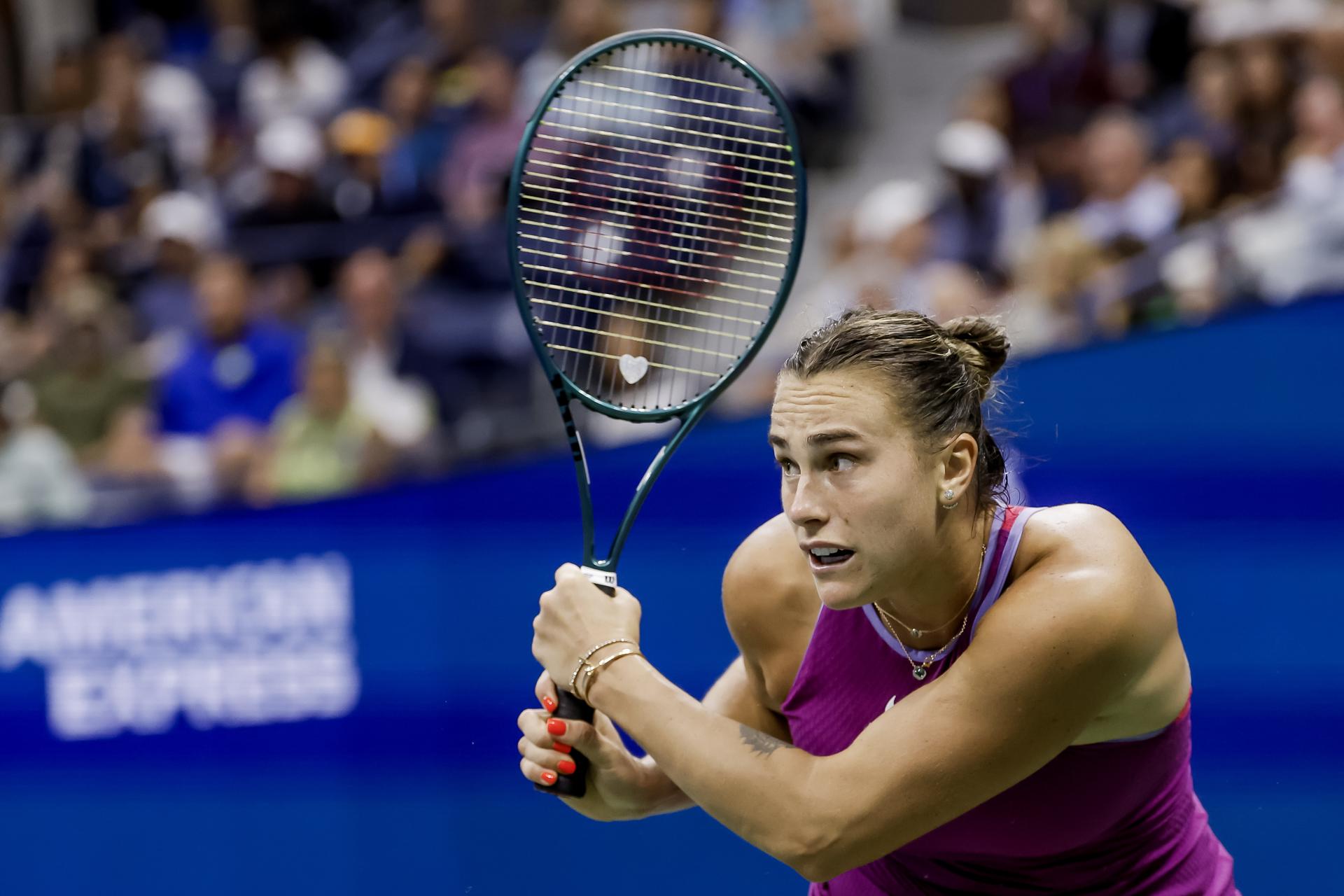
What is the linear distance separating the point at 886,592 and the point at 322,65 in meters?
7.21

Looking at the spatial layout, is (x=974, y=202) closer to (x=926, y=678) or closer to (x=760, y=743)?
(x=926, y=678)

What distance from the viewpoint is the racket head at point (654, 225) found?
2627mm

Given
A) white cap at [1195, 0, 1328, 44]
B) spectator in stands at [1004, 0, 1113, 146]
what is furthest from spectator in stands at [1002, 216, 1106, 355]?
white cap at [1195, 0, 1328, 44]

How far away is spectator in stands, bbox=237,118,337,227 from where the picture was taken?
7.20m

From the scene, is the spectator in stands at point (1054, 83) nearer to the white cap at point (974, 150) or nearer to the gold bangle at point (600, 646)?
the white cap at point (974, 150)

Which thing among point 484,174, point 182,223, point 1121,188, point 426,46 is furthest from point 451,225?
point 1121,188

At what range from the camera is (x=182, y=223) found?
745cm

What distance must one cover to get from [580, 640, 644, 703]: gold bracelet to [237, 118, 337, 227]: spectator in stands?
17.1 ft

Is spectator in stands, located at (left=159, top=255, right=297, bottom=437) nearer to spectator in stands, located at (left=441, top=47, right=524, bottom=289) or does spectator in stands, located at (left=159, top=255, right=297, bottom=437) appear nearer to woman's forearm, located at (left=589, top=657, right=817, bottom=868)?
spectator in stands, located at (left=441, top=47, right=524, bottom=289)

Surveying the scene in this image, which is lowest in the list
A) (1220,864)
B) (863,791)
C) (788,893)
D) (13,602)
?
(788,893)

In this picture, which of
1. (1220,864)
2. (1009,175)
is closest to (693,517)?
(1009,175)

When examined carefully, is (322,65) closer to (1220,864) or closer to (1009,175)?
(1009,175)

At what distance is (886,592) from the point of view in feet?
7.13

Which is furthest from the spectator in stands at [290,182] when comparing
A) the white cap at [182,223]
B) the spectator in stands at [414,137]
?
the spectator in stands at [414,137]
